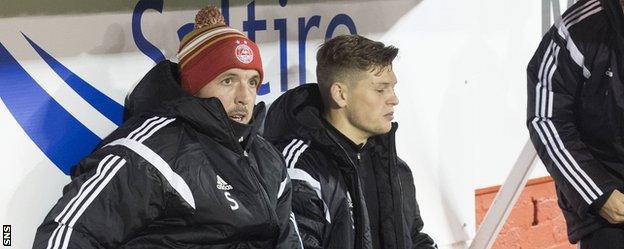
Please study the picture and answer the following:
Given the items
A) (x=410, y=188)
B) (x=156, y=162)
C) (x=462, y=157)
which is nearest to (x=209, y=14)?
(x=156, y=162)

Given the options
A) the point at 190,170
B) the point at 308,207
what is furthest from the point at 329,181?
the point at 190,170

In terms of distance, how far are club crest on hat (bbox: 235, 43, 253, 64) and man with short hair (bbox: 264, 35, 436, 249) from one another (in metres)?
0.45

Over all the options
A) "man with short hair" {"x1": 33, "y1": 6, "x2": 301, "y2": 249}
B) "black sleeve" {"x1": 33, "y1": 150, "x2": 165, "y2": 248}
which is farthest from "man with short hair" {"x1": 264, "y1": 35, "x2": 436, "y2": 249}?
"black sleeve" {"x1": 33, "y1": 150, "x2": 165, "y2": 248}

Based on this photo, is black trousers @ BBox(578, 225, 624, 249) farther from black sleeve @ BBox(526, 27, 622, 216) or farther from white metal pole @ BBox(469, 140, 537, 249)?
white metal pole @ BBox(469, 140, 537, 249)

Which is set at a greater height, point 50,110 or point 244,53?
point 244,53

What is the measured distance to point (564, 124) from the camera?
4.38 m

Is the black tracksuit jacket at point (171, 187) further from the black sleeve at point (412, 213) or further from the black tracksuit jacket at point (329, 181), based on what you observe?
the black sleeve at point (412, 213)

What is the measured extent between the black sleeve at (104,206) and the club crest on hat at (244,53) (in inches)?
20.4

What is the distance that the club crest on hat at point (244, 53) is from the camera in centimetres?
384

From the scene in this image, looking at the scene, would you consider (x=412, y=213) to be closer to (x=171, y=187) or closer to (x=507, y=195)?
(x=507, y=195)

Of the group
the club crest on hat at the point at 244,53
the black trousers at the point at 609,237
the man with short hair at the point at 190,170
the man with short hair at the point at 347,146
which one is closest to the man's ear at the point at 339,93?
the man with short hair at the point at 347,146

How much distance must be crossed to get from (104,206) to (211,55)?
0.64 meters

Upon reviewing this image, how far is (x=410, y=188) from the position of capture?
4.52m

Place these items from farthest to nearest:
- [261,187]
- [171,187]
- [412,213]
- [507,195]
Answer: [507,195], [412,213], [261,187], [171,187]
